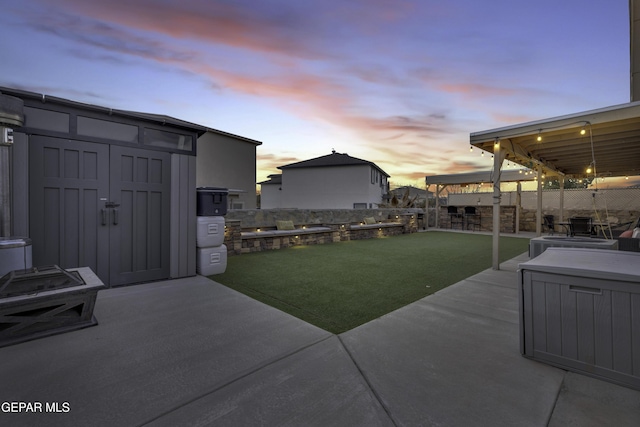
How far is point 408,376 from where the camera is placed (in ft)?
5.94

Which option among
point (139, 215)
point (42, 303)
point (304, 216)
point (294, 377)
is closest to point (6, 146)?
point (139, 215)

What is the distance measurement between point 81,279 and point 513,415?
12.0 feet

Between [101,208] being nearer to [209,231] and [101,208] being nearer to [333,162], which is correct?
[209,231]

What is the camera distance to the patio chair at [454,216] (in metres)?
14.0

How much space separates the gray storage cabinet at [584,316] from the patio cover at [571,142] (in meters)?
3.40

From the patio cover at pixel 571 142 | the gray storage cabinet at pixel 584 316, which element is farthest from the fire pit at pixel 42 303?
the patio cover at pixel 571 142

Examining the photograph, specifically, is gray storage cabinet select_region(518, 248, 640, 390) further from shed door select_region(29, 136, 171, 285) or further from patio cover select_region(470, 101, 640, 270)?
shed door select_region(29, 136, 171, 285)

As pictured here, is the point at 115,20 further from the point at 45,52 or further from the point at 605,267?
the point at 605,267

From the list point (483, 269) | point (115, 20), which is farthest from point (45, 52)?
point (483, 269)

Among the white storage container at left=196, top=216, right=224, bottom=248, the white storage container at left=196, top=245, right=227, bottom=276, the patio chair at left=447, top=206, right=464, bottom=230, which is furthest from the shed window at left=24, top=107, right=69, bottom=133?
the patio chair at left=447, top=206, right=464, bottom=230

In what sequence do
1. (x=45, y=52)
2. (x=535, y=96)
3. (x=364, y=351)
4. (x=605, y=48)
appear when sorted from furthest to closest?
(x=535, y=96) < (x=605, y=48) < (x=45, y=52) < (x=364, y=351)

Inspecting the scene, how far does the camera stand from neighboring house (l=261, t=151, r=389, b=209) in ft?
63.0

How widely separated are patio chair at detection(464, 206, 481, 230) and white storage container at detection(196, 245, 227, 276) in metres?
12.5

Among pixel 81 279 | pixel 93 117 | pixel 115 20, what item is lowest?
pixel 81 279
